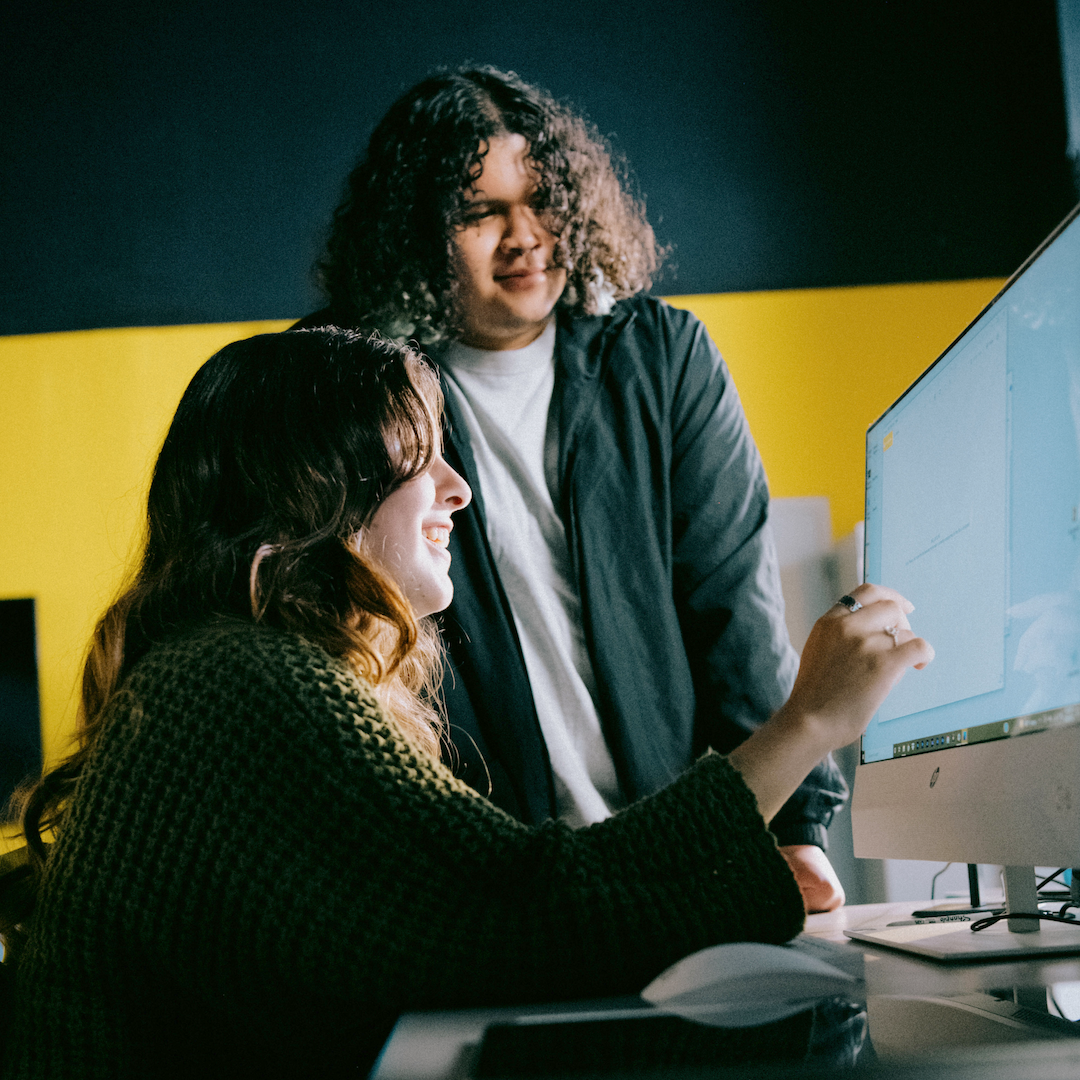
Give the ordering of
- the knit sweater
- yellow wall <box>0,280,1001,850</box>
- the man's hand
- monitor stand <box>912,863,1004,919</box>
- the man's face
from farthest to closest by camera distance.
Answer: yellow wall <box>0,280,1001,850</box>
the man's face
the man's hand
monitor stand <box>912,863,1004,919</box>
the knit sweater

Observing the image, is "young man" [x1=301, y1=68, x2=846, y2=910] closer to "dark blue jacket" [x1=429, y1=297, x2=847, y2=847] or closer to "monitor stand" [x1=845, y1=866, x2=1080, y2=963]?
"dark blue jacket" [x1=429, y1=297, x2=847, y2=847]

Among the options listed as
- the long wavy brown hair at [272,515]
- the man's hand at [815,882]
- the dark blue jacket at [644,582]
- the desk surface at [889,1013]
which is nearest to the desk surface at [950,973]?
the desk surface at [889,1013]

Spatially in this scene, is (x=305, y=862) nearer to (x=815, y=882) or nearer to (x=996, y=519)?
(x=996, y=519)

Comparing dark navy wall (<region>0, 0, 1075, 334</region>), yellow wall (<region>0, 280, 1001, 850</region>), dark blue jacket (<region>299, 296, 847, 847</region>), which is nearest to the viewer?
dark blue jacket (<region>299, 296, 847, 847</region>)

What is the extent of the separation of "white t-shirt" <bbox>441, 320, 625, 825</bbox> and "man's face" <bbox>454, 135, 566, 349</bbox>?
39 mm

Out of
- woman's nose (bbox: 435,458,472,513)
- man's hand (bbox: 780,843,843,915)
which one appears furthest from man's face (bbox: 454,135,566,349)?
man's hand (bbox: 780,843,843,915)

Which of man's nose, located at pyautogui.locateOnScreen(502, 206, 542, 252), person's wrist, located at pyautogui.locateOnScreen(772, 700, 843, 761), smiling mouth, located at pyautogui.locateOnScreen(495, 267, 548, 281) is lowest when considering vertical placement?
person's wrist, located at pyautogui.locateOnScreen(772, 700, 843, 761)

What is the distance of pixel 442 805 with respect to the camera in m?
0.57

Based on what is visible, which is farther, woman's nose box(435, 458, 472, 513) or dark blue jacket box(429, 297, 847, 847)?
dark blue jacket box(429, 297, 847, 847)

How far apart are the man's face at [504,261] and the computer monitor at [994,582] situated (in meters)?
0.67

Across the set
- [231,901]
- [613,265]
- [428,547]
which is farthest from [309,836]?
[613,265]

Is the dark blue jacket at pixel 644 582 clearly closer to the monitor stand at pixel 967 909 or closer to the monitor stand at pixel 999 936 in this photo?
the monitor stand at pixel 967 909

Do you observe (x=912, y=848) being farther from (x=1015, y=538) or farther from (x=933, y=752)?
(x=1015, y=538)

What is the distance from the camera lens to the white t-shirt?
50.8 inches
